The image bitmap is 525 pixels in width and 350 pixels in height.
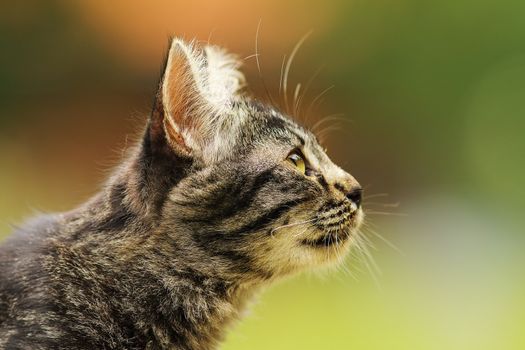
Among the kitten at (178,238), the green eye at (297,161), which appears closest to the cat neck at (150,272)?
the kitten at (178,238)

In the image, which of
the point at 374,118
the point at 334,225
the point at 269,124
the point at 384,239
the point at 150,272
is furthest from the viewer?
the point at 374,118

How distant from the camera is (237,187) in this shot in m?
2.07

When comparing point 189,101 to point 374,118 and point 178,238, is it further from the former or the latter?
point 374,118

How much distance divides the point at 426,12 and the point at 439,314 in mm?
2835

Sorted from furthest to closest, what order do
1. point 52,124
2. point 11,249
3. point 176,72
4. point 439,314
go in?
point 52,124, point 439,314, point 11,249, point 176,72

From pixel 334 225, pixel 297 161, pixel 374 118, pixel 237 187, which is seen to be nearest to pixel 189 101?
pixel 237 187

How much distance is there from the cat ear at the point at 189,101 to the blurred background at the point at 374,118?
2.27m

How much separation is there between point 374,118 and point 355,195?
4437 millimetres

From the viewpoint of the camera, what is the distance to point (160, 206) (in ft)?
6.72

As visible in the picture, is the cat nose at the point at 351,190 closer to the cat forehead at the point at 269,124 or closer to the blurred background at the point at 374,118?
the cat forehead at the point at 269,124

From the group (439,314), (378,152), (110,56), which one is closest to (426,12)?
(378,152)

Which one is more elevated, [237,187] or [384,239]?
[384,239]

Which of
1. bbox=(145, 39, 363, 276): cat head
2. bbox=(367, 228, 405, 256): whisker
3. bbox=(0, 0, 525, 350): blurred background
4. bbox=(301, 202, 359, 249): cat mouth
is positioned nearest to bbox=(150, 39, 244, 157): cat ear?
bbox=(145, 39, 363, 276): cat head

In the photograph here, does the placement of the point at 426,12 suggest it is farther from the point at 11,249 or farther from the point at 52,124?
the point at 11,249
